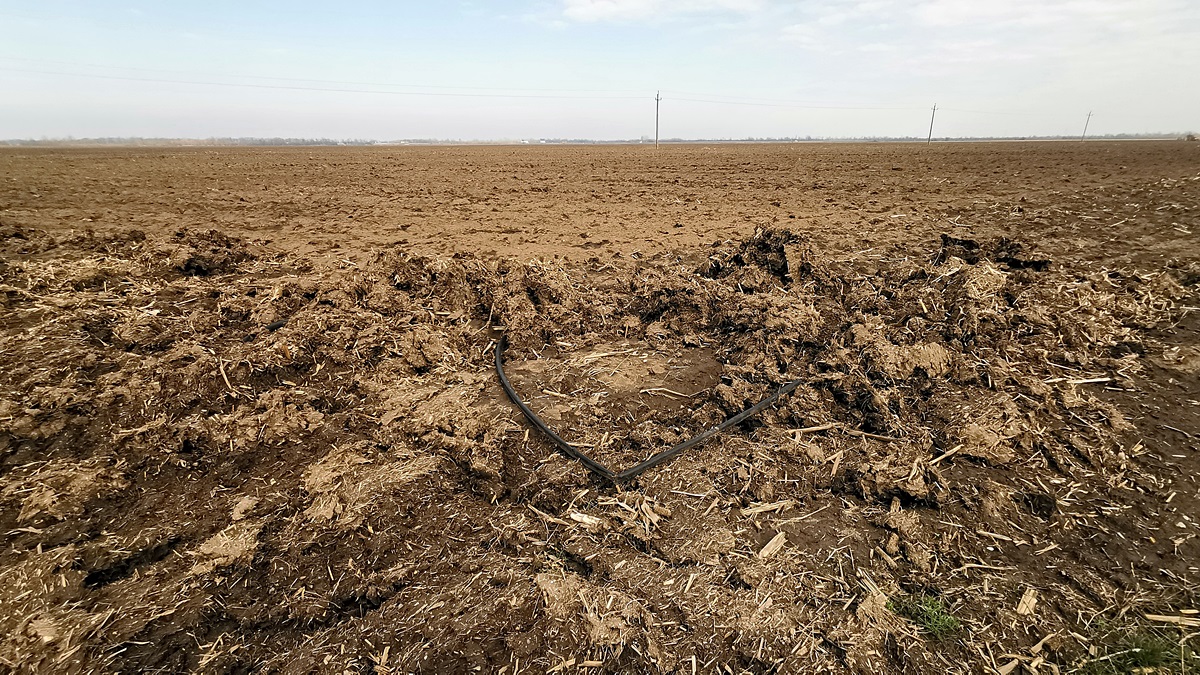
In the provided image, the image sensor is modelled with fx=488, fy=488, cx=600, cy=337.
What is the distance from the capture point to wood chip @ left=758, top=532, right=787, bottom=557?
258cm

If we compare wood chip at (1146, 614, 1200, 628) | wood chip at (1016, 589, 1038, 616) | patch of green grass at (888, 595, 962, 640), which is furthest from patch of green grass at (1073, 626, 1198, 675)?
patch of green grass at (888, 595, 962, 640)

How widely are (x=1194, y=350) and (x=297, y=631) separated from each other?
20.6 feet

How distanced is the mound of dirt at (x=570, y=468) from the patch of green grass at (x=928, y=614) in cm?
5

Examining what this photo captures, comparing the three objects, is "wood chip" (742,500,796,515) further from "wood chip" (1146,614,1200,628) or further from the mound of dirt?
"wood chip" (1146,614,1200,628)

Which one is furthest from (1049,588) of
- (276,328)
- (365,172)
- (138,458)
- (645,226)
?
(365,172)

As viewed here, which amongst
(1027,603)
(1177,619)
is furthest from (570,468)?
(1177,619)

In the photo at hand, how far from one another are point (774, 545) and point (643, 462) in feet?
3.02

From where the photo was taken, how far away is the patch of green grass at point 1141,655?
204cm

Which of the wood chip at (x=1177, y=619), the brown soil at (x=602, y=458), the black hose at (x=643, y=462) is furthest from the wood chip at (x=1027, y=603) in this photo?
the black hose at (x=643, y=462)

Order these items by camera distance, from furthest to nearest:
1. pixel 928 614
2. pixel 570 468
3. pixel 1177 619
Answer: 1. pixel 570 468
2. pixel 928 614
3. pixel 1177 619

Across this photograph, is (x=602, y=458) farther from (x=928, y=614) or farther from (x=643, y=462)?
(x=928, y=614)

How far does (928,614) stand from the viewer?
229cm

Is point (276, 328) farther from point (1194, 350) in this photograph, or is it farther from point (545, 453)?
point (1194, 350)

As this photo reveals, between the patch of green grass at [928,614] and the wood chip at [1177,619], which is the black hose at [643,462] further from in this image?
the wood chip at [1177,619]
